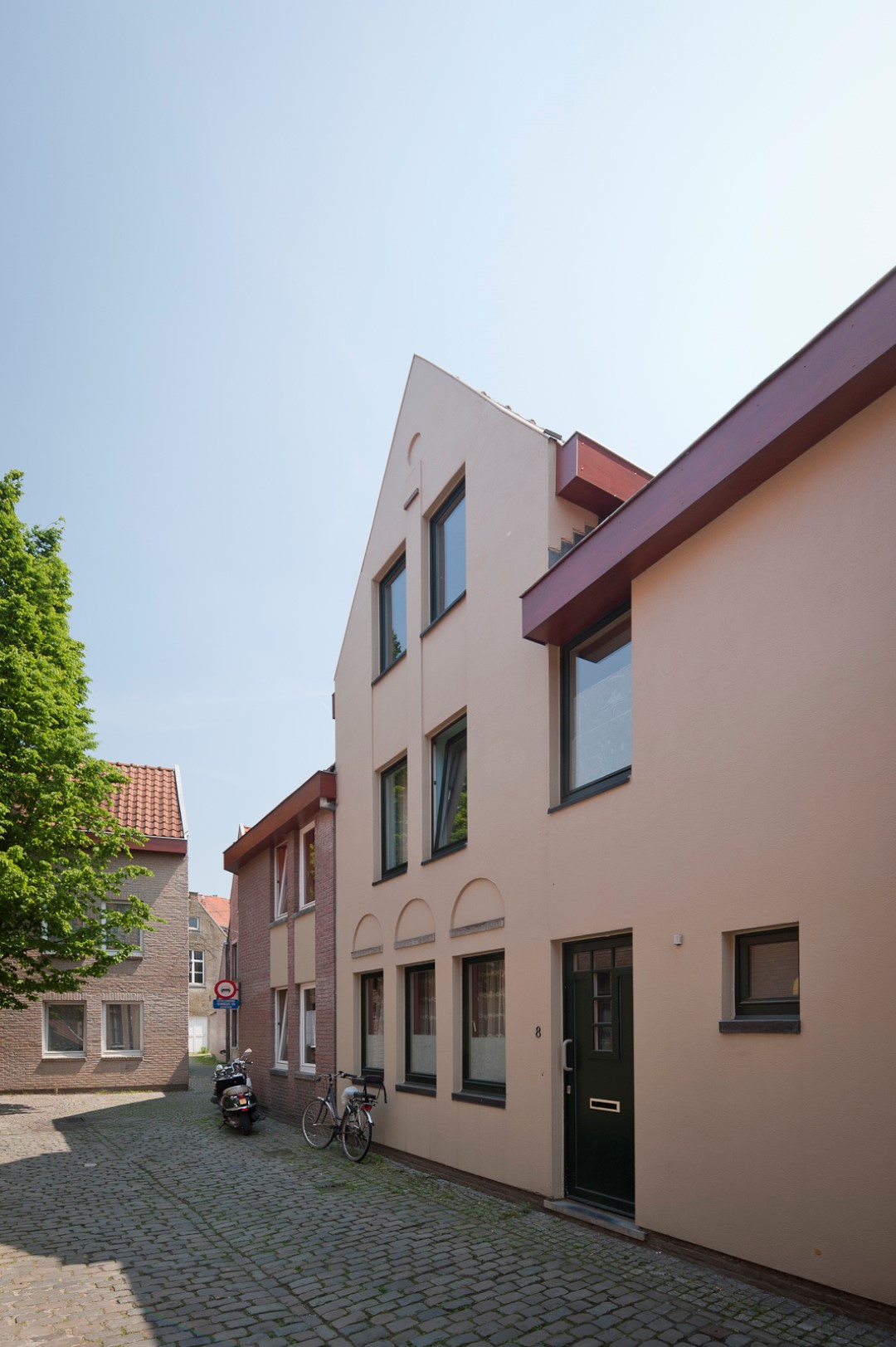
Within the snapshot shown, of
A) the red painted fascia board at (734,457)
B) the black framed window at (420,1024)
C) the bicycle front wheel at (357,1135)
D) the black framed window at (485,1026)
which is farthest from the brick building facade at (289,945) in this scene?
the red painted fascia board at (734,457)

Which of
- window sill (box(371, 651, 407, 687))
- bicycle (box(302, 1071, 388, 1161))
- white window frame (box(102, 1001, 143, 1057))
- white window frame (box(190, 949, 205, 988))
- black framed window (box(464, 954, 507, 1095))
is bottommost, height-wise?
white window frame (box(190, 949, 205, 988))

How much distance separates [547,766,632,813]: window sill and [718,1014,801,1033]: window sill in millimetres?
2228

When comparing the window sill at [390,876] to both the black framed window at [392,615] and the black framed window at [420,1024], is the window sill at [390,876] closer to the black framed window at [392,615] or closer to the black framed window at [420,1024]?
the black framed window at [420,1024]

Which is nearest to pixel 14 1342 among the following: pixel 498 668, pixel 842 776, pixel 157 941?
pixel 842 776

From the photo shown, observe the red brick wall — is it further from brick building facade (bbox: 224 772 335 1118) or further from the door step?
the door step

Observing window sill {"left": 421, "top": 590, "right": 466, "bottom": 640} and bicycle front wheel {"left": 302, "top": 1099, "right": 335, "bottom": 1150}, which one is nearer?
window sill {"left": 421, "top": 590, "right": 466, "bottom": 640}

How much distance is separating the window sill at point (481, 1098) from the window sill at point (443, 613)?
553 centimetres

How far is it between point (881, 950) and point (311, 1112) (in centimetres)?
1099

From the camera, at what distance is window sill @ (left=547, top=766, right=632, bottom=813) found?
349 inches

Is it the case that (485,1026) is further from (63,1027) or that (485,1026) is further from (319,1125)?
(63,1027)

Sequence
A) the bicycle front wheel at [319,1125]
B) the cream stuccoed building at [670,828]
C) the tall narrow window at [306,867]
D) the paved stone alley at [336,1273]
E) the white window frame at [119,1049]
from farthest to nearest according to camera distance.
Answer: the white window frame at [119,1049] < the tall narrow window at [306,867] < the bicycle front wheel at [319,1125] < the cream stuccoed building at [670,828] < the paved stone alley at [336,1273]

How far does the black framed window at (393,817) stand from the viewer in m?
14.3

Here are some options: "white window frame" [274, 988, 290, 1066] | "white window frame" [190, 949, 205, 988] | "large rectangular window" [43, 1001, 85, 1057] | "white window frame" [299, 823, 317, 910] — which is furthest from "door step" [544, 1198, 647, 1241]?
"white window frame" [190, 949, 205, 988]

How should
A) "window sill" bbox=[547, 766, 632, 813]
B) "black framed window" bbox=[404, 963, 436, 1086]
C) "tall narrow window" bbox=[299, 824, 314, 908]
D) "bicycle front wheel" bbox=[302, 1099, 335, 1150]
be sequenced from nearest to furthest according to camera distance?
"window sill" bbox=[547, 766, 632, 813]
"black framed window" bbox=[404, 963, 436, 1086]
"bicycle front wheel" bbox=[302, 1099, 335, 1150]
"tall narrow window" bbox=[299, 824, 314, 908]
